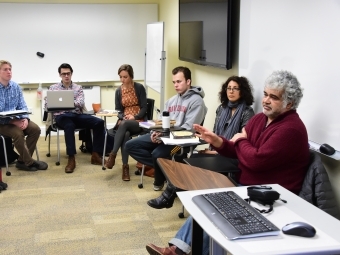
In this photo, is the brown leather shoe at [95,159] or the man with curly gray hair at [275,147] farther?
the brown leather shoe at [95,159]

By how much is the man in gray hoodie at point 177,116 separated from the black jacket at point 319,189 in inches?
64.5

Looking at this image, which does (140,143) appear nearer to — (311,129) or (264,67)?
(264,67)

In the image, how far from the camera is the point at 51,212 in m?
3.60

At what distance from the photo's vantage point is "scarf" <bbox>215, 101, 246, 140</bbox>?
320 cm

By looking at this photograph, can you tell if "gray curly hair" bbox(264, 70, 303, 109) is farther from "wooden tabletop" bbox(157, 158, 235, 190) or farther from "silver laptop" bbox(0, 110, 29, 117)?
"silver laptop" bbox(0, 110, 29, 117)

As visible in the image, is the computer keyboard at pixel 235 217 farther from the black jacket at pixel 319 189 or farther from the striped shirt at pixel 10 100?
the striped shirt at pixel 10 100

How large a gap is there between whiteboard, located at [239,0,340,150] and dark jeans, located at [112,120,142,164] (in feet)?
5.62

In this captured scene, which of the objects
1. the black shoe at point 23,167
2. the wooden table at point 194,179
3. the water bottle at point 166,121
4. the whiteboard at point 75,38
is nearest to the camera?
the wooden table at point 194,179

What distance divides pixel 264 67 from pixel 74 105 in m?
2.65

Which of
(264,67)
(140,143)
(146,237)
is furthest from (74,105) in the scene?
(264,67)

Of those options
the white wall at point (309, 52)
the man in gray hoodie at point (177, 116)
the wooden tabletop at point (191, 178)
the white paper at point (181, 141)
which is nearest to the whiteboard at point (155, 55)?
the man in gray hoodie at point (177, 116)

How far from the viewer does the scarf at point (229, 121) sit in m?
3.20

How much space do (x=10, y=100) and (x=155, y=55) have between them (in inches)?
73.5

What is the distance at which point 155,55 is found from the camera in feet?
18.0
